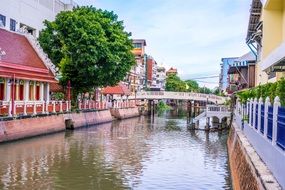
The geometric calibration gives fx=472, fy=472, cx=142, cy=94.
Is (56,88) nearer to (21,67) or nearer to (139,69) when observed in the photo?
(21,67)

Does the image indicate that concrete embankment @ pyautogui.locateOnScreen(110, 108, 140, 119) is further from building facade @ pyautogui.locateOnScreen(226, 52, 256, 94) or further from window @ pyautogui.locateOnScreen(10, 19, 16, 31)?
window @ pyautogui.locateOnScreen(10, 19, 16, 31)

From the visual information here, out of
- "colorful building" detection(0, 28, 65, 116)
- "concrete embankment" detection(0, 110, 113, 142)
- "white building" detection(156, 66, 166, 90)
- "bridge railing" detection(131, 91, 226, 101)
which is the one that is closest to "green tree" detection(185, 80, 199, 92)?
"white building" detection(156, 66, 166, 90)

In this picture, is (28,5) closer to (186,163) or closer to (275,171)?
(186,163)

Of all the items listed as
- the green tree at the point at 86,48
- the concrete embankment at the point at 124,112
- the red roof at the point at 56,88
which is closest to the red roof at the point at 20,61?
the green tree at the point at 86,48

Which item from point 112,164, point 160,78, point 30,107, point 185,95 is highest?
point 160,78

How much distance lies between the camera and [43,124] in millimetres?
31703

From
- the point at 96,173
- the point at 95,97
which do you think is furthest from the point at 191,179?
the point at 95,97

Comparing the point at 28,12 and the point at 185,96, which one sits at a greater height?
the point at 28,12

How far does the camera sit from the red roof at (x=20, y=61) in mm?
28594

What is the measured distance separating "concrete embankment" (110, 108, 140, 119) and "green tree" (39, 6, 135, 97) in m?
14.5

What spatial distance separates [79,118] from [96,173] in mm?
22412

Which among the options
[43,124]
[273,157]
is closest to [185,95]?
[43,124]

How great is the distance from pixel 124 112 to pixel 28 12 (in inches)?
808

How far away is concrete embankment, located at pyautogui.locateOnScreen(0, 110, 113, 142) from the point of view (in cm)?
2634
